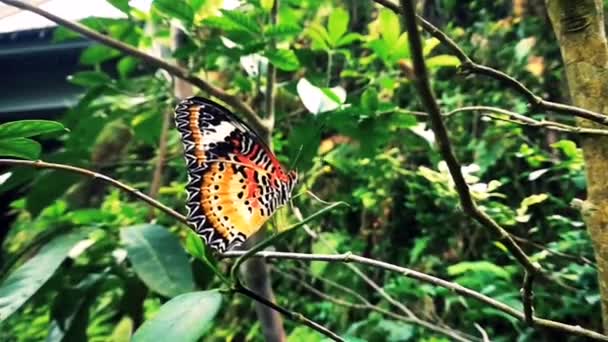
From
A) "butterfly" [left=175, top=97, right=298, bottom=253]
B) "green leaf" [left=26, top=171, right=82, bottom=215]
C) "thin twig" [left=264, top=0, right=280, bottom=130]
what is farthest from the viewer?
"green leaf" [left=26, top=171, right=82, bottom=215]

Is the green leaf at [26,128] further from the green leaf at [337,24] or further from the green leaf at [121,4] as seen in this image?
the green leaf at [337,24]

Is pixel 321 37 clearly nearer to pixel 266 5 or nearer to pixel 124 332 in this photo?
pixel 266 5

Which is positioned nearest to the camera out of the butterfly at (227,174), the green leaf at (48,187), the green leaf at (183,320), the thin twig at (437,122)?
the thin twig at (437,122)

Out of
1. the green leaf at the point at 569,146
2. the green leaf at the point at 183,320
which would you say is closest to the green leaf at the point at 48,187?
the green leaf at the point at 183,320

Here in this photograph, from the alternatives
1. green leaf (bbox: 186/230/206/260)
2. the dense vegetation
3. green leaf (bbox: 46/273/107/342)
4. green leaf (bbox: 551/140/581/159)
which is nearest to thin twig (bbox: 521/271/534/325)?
the dense vegetation

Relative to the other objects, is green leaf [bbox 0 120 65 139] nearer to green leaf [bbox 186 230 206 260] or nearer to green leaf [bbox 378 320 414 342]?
green leaf [bbox 186 230 206 260]

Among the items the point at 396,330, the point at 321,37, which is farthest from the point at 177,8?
the point at 396,330
